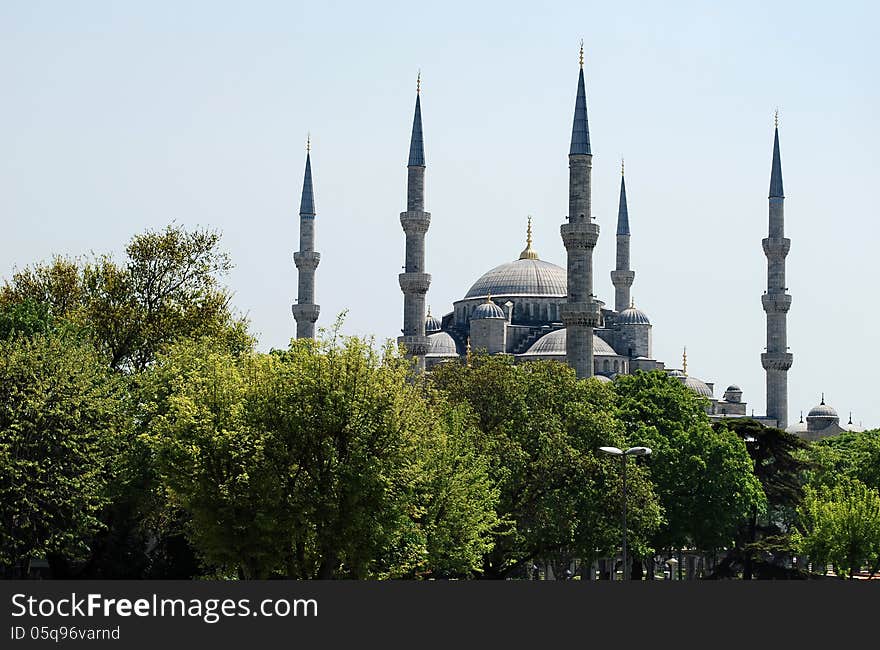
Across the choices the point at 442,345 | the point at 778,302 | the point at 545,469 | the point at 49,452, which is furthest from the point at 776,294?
the point at 49,452

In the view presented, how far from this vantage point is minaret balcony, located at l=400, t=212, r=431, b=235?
10269 centimetres

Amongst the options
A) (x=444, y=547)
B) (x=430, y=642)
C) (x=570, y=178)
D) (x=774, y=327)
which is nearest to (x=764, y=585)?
(x=430, y=642)

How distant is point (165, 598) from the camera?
24.8 m

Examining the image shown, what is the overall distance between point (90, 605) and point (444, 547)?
20.0m

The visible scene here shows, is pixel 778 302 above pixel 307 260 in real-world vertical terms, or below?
below

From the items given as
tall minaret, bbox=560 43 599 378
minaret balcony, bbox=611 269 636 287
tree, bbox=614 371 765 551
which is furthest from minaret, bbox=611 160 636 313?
tree, bbox=614 371 765 551

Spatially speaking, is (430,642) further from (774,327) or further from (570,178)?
A: (774,327)

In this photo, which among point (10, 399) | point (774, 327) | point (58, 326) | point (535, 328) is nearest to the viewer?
point (10, 399)

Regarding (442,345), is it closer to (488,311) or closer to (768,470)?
(488,311)

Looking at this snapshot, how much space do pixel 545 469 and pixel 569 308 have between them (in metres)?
35.3

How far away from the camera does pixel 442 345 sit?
130 metres

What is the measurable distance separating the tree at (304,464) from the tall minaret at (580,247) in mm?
47570

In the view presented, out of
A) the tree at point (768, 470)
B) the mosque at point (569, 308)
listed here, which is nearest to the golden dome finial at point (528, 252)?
the mosque at point (569, 308)

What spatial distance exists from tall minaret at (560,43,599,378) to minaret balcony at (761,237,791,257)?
27134mm
